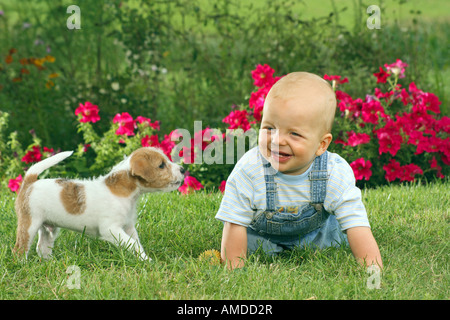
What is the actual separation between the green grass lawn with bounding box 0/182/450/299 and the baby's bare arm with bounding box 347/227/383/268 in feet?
0.19

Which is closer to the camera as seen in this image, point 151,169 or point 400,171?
point 151,169

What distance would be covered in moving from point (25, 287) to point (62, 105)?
3765mm

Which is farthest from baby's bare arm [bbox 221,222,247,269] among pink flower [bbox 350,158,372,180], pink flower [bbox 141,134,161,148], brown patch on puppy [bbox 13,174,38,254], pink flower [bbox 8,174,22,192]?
pink flower [bbox 8,174,22,192]

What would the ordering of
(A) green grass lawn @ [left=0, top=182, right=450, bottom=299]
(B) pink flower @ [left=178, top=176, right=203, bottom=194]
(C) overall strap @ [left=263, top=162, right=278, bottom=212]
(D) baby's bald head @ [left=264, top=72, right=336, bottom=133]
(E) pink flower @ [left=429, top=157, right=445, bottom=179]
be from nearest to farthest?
(A) green grass lawn @ [left=0, top=182, right=450, bottom=299] < (D) baby's bald head @ [left=264, top=72, right=336, bottom=133] < (C) overall strap @ [left=263, top=162, right=278, bottom=212] < (B) pink flower @ [left=178, top=176, right=203, bottom=194] < (E) pink flower @ [left=429, top=157, right=445, bottom=179]

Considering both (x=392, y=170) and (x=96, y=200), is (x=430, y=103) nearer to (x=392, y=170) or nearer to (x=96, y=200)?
(x=392, y=170)

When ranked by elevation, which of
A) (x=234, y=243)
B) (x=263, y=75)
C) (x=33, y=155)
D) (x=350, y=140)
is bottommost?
(x=234, y=243)

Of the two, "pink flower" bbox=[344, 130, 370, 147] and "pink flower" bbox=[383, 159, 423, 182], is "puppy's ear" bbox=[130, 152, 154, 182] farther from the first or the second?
"pink flower" bbox=[383, 159, 423, 182]

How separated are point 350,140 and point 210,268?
246cm

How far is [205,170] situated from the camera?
525 cm

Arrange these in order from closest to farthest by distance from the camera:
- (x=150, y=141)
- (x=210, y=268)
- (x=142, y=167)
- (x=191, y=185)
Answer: (x=210, y=268) < (x=142, y=167) < (x=191, y=185) < (x=150, y=141)

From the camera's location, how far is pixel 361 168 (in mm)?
5039

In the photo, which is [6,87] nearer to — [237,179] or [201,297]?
[237,179]

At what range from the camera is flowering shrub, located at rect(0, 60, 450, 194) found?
5.05m

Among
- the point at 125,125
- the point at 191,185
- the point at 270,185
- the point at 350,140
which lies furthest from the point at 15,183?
the point at 350,140
